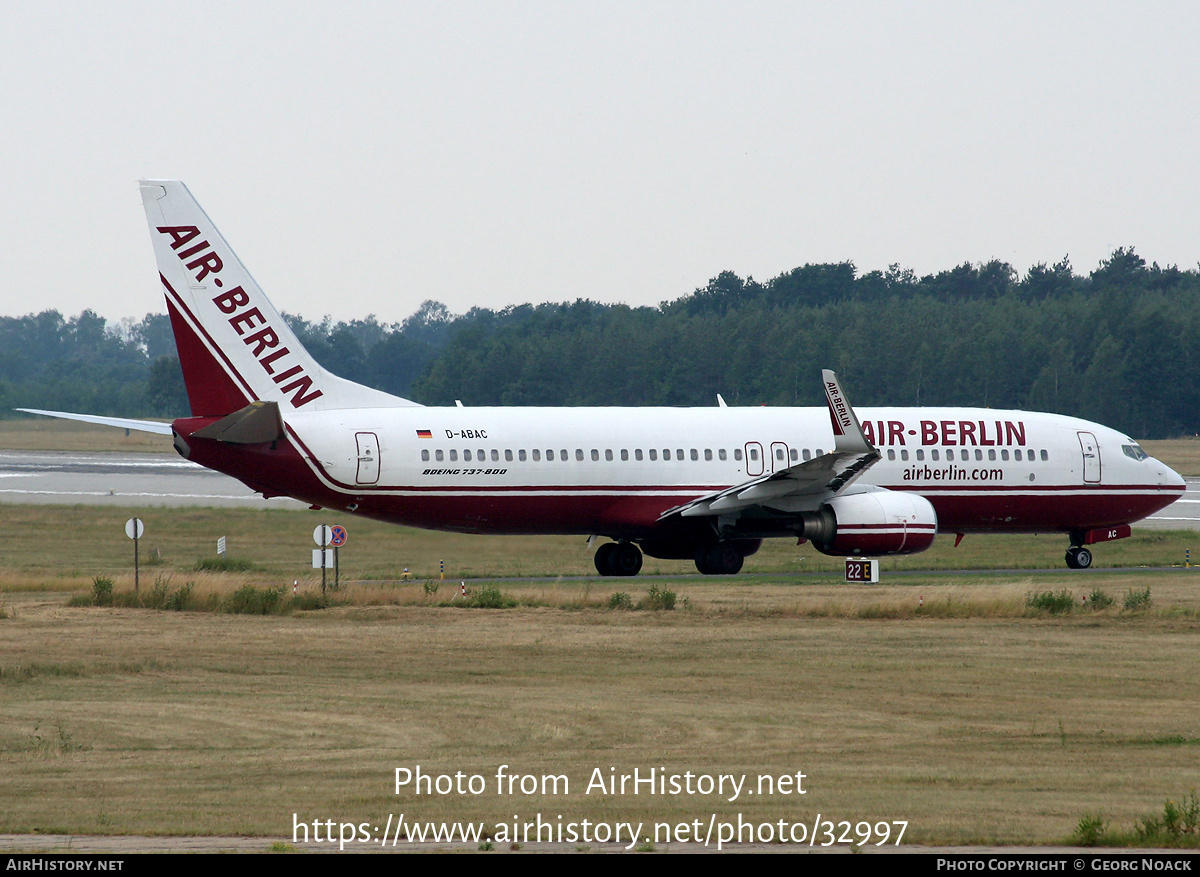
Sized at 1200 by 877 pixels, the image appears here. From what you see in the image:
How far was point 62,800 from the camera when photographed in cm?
1452

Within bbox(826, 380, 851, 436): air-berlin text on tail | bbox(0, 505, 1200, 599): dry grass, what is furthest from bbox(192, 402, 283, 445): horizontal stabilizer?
bbox(826, 380, 851, 436): air-berlin text on tail

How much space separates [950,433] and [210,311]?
19.0 m

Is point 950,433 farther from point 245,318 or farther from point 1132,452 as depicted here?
point 245,318

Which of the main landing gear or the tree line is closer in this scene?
the main landing gear

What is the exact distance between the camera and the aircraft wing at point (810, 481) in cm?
3519

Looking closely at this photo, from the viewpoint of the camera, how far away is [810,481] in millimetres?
36969

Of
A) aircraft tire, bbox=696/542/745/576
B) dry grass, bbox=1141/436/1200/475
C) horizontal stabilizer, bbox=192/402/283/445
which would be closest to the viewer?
horizontal stabilizer, bbox=192/402/283/445

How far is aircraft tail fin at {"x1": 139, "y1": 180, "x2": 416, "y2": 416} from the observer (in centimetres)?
3481

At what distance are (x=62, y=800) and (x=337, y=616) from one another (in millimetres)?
15977

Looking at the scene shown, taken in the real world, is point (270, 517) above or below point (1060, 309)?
below

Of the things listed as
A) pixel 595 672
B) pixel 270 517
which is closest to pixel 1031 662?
pixel 595 672

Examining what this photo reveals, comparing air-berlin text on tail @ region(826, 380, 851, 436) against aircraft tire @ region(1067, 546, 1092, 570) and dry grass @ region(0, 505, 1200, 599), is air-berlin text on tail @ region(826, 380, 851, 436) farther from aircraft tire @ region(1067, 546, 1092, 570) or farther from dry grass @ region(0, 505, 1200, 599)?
aircraft tire @ region(1067, 546, 1092, 570)

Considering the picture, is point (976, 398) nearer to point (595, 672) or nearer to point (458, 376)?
point (458, 376)

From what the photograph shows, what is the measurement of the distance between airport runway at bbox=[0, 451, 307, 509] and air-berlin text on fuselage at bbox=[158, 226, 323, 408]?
23437mm
